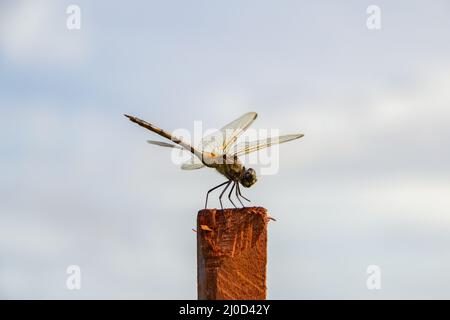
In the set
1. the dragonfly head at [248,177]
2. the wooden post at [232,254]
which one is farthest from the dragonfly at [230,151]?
the wooden post at [232,254]

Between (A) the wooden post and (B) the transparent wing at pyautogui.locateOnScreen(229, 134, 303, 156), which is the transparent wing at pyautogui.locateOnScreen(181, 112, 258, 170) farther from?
(A) the wooden post

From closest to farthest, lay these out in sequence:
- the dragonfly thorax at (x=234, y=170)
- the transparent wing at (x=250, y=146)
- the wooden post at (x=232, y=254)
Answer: the wooden post at (x=232, y=254), the dragonfly thorax at (x=234, y=170), the transparent wing at (x=250, y=146)

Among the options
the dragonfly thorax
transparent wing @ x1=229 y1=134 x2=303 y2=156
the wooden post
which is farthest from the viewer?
transparent wing @ x1=229 y1=134 x2=303 y2=156

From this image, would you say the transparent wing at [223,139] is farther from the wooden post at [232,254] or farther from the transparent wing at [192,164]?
the wooden post at [232,254]

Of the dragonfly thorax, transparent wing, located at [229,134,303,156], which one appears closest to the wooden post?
the dragonfly thorax

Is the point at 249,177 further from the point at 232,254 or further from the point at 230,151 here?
the point at 232,254

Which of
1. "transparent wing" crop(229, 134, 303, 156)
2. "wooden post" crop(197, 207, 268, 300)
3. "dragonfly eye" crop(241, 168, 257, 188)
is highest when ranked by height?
"transparent wing" crop(229, 134, 303, 156)

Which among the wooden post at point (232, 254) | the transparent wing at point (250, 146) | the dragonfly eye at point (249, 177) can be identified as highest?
the transparent wing at point (250, 146)
